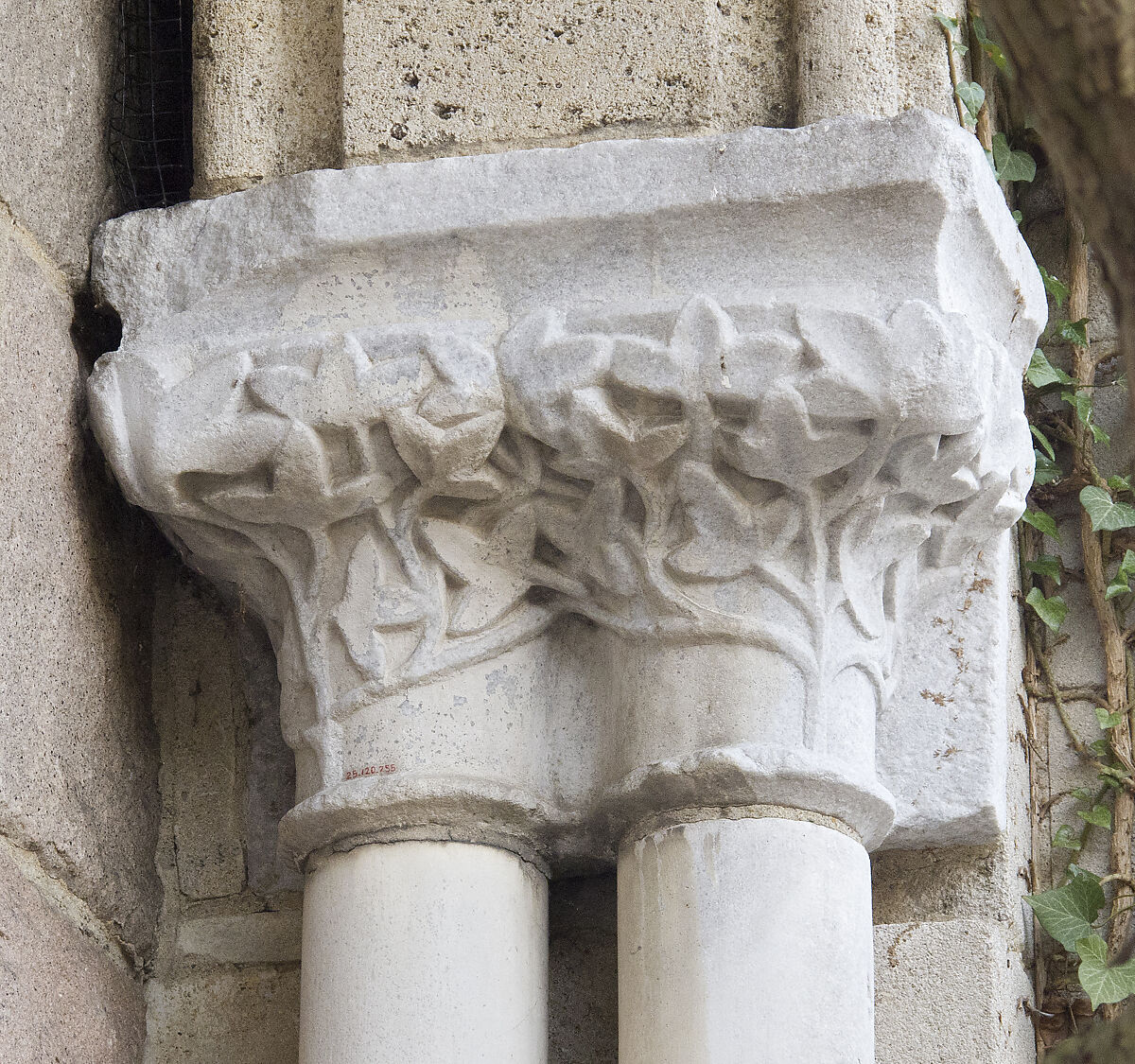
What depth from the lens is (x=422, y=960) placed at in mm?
1469

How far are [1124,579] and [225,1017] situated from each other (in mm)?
1081

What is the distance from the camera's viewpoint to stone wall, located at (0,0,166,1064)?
1.54m

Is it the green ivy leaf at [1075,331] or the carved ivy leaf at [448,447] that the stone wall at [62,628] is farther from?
the green ivy leaf at [1075,331]

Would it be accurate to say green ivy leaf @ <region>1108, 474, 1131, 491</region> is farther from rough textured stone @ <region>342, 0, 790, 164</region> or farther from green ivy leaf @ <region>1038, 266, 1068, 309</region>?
rough textured stone @ <region>342, 0, 790, 164</region>

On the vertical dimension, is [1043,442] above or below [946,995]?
above

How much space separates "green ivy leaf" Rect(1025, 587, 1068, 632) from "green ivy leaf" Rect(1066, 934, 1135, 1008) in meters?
0.36

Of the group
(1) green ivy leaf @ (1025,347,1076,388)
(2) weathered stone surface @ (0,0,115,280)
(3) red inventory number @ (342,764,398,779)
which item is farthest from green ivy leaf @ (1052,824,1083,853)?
(2) weathered stone surface @ (0,0,115,280)

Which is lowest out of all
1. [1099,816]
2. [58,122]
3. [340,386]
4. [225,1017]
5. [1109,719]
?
[225,1017]

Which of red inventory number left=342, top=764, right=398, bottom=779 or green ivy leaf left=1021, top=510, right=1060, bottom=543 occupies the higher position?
green ivy leaf left=1021, top=510, right=1060, bottom=543

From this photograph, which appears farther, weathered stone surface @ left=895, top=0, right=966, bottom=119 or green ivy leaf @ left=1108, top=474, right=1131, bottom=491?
green ivy leaf @ left=1108, top=474, right=1131, bottom=491

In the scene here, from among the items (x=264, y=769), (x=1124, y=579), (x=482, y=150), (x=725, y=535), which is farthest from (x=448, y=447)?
(x=1124, y=579)

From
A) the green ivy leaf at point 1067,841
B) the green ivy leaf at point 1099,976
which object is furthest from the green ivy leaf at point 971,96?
the green ivy leaf at point 1099,976

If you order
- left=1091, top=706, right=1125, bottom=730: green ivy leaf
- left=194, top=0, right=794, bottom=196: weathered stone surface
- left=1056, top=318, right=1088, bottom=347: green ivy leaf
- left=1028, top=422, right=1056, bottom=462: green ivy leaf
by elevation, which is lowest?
left=1091, top=706, right=1125, bottom=730: green ivy leaf

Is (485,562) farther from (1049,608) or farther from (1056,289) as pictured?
(1056,289)
